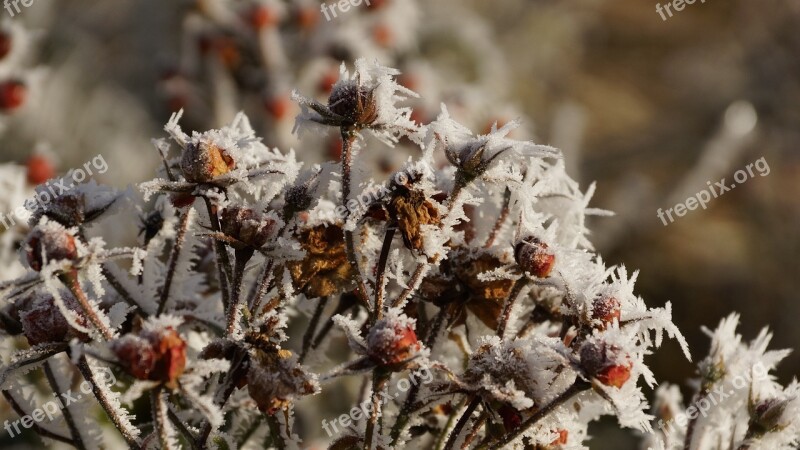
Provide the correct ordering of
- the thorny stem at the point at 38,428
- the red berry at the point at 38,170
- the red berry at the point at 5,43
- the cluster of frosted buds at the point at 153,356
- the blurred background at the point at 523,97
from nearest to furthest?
1. the cluster of frosted buds at the point at 153,356
2. the thorny stem at the point at 38,428
3. the red berry at the point at 38,170
4. the red berry at the point at 5,43
5. the blurred background at the point at 523,97

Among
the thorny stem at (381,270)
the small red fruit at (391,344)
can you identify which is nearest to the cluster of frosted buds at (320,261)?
the thorny stem at (381,270)

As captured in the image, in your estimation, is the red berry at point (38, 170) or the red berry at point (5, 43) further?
the red berry at point (5, 43)

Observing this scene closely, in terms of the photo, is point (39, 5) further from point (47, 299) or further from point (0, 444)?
point (47, 299)

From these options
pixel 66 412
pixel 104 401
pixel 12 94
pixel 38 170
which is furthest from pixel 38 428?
pixel 12 94

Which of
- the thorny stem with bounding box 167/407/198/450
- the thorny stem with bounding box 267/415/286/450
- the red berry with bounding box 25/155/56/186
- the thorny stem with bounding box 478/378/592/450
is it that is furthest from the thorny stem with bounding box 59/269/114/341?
the red berry with bounding box 25/155/56/186

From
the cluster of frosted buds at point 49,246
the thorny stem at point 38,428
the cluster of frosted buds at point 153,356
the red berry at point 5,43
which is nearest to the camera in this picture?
the cluster of frosted buds at point 153,356

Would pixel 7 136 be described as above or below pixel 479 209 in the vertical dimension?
above

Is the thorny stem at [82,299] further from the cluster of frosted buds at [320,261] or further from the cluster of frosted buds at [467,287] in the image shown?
the cluster of frosted buds at [467,287]

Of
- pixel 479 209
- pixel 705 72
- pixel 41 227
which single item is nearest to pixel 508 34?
pixel 705 72
